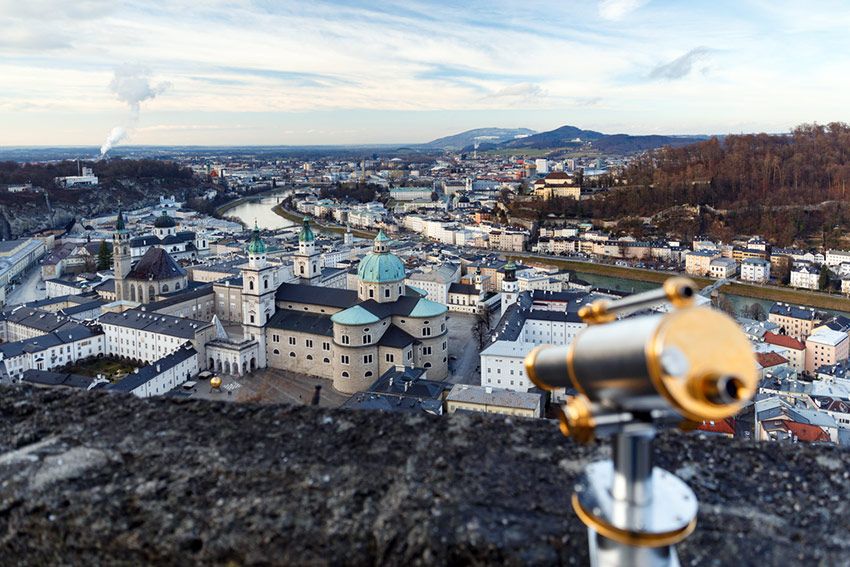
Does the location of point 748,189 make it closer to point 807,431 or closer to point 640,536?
point 807,431

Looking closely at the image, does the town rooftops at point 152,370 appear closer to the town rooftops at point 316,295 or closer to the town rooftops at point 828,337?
the town rooftops at point 316,295

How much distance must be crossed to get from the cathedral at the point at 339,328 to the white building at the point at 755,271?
617 inches

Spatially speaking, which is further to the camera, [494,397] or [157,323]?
[157,323]

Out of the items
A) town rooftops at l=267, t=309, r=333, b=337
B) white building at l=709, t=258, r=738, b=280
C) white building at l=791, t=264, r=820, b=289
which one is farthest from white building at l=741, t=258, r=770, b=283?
town rooftops at l=267, t=309, r=333, b=337

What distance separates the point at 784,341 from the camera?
1519 cm

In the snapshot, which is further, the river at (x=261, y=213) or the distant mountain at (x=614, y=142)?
the distant mountain at (x=614, y=142)

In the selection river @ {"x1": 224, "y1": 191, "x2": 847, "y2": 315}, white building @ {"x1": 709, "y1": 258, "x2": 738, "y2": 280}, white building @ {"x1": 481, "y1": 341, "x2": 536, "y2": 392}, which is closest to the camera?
white building @ {"x1": 481, "y1": 341, "x2": 536, "y2": 392}

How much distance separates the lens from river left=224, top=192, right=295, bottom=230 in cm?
4338

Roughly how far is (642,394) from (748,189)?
42.3m

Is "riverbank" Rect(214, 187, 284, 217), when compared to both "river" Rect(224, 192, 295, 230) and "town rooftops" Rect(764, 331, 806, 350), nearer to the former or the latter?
"river" Rect(224, 192, 295, 230)

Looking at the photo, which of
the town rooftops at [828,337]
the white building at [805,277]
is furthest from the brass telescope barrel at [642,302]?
the white building at [805,277]

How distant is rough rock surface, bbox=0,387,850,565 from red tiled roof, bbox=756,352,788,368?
45.5 feet

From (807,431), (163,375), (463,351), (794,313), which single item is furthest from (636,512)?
(794,313)

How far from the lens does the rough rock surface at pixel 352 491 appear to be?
113cm
